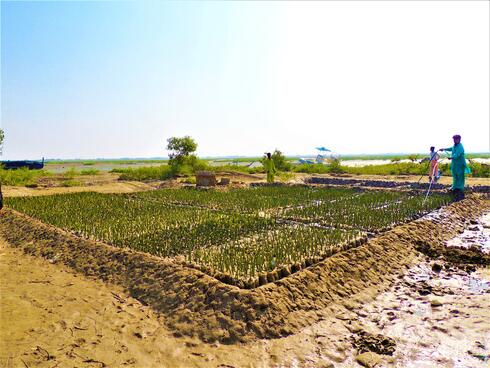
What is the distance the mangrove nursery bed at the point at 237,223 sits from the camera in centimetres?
635

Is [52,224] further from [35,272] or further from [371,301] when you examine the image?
[371,301]

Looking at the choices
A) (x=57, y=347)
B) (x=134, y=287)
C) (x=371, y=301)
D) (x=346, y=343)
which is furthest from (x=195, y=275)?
(x=371, y=301)

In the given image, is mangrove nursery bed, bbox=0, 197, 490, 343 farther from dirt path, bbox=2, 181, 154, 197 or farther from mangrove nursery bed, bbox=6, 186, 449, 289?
dirt path, bbox=2, 181, 154, 197

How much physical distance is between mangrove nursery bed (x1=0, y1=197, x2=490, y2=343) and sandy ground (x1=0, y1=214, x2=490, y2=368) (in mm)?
181

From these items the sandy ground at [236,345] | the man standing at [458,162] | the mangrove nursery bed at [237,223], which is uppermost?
the man standing at [458,162]

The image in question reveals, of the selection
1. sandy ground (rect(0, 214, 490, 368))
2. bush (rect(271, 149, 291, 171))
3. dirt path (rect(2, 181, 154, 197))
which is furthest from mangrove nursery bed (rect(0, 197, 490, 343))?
bush (rect(271, 149, 291, 171))

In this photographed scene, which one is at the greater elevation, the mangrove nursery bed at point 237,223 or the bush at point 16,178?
the bush at point 16,178

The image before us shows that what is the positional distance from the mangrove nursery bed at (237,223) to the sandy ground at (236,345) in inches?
45.3

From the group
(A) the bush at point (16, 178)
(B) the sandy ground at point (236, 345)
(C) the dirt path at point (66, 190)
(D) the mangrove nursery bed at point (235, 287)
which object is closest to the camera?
(B) the sandy ground at point (236, 345)

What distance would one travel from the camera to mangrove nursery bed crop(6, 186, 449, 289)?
635 centimetres

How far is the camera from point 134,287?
596cm

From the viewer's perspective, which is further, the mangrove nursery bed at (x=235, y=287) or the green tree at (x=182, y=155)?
the green tree at (x=182, y=155)

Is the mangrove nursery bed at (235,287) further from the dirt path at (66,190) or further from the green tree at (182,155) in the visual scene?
the green tree at (182,155)

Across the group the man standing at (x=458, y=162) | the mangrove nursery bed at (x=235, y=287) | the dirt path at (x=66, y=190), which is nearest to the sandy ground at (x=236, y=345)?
the mangrove nursery bed at (x=235, y=287)
